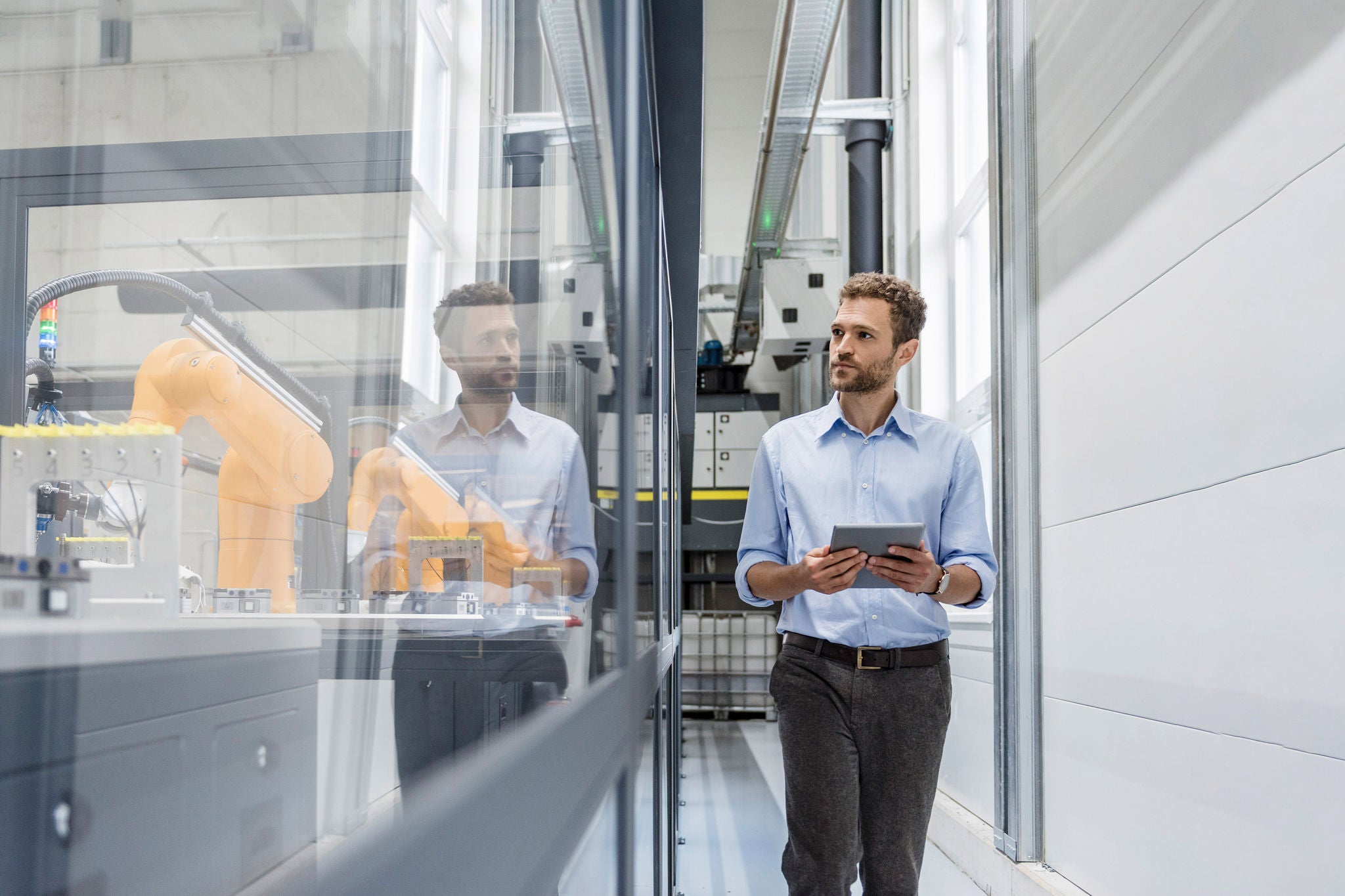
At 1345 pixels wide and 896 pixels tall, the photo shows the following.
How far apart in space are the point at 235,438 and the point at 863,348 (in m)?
1.83

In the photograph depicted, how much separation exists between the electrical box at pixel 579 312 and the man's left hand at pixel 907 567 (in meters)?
0.90

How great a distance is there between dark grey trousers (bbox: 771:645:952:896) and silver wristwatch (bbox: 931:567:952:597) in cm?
16

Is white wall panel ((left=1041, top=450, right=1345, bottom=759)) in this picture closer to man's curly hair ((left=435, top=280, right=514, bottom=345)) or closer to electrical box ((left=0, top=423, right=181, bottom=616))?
man's curly hair ((left=435, top=280, right=514, bottom=345))

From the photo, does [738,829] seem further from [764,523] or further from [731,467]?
[731,467]

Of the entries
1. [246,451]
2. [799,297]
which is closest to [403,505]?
[246,451]

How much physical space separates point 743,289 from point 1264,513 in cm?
521

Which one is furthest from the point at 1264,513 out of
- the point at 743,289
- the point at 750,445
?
the point at 750,445

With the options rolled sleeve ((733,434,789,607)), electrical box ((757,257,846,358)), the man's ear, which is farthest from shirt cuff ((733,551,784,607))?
electrical box ((757,257,846,358))

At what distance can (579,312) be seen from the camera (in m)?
0.73

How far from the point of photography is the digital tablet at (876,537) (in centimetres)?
152

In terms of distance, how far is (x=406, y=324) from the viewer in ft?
0.99

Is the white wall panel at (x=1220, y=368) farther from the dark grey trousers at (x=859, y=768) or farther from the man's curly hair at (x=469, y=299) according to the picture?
the man's curly hair at (x=469, y=299)

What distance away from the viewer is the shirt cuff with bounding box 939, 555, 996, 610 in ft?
5.92

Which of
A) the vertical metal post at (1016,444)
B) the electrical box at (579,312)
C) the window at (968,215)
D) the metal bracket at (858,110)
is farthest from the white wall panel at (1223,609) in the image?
the metal bracket at (858,110)
